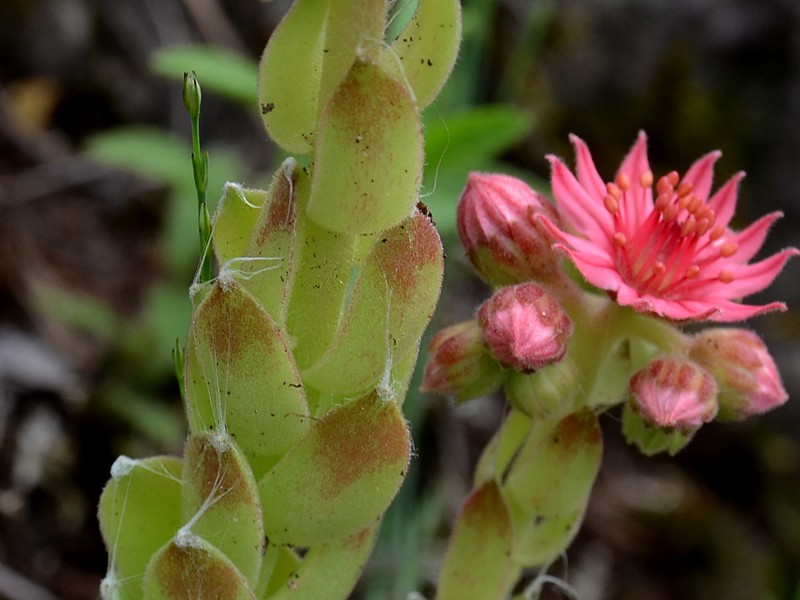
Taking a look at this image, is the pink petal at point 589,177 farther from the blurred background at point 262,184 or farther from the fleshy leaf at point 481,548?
the blurred background at point 262,184

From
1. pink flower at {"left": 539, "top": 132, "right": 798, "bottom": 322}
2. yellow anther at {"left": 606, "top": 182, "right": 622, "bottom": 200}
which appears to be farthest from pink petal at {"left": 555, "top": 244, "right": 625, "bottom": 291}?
yellow anther at {"left": 606, "top": 182, "right": 622, "bottom": 200}

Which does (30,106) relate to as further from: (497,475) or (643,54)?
(497,475)

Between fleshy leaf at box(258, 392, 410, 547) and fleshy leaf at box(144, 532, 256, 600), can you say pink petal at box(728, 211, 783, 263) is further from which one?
fleshy leaf at box(144, 532, 256, 600)

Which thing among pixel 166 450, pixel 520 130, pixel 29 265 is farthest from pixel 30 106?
pixel 520 130

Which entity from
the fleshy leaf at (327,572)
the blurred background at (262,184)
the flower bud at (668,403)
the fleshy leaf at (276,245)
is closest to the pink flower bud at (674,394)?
the flower bud at (668,403)

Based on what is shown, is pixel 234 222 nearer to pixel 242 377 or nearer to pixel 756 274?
pixel 242 377

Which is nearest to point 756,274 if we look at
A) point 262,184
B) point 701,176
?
point 701,176
